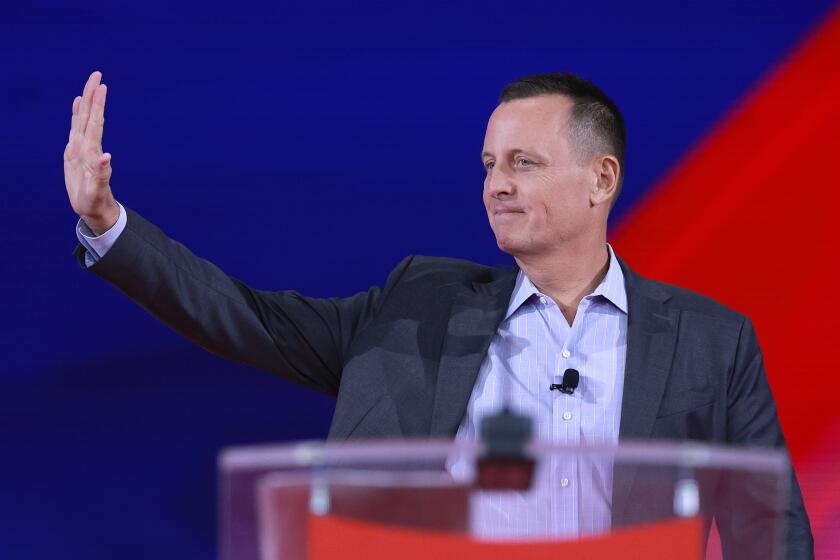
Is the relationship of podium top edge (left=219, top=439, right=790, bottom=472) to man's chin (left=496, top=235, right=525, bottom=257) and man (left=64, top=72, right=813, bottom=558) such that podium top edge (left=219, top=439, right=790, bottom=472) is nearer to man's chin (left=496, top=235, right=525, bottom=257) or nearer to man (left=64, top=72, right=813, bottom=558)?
man (left=64, top=72, right=813, bottom=558)

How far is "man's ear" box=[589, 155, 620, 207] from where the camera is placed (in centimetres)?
212

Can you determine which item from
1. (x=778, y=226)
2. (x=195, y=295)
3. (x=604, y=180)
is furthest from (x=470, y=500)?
(x=778, y=226)

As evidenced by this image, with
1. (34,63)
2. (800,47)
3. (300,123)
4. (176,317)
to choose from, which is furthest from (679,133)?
(34,63)

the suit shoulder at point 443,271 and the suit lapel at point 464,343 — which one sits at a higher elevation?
the suit shoulder at point 443,271

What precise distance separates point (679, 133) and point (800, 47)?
304 mm

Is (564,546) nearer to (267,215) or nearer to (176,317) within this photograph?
(176,317)

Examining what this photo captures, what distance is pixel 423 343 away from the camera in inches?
79.0

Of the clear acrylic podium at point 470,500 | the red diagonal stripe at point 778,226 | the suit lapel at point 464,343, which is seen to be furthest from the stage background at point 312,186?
the clear acrylic podium at point 470,500

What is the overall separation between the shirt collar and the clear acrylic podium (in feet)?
3.72

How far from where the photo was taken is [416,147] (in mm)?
2350

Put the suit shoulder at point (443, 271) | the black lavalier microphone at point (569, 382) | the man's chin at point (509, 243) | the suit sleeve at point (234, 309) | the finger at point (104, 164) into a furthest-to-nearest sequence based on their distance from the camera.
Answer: the suit shoulder at point (443, 271) < the man's chin at point (509, 243) < the black lavalier microphone at point (569, 382) < the suit sleeve at point (234, 309) < the finger at point (104, 164)

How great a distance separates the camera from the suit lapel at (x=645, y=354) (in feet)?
6.12

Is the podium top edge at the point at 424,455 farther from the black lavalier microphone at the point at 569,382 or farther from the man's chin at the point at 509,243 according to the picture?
the man's chin at the point at 509,243

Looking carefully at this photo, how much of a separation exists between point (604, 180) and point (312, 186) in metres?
0.59
